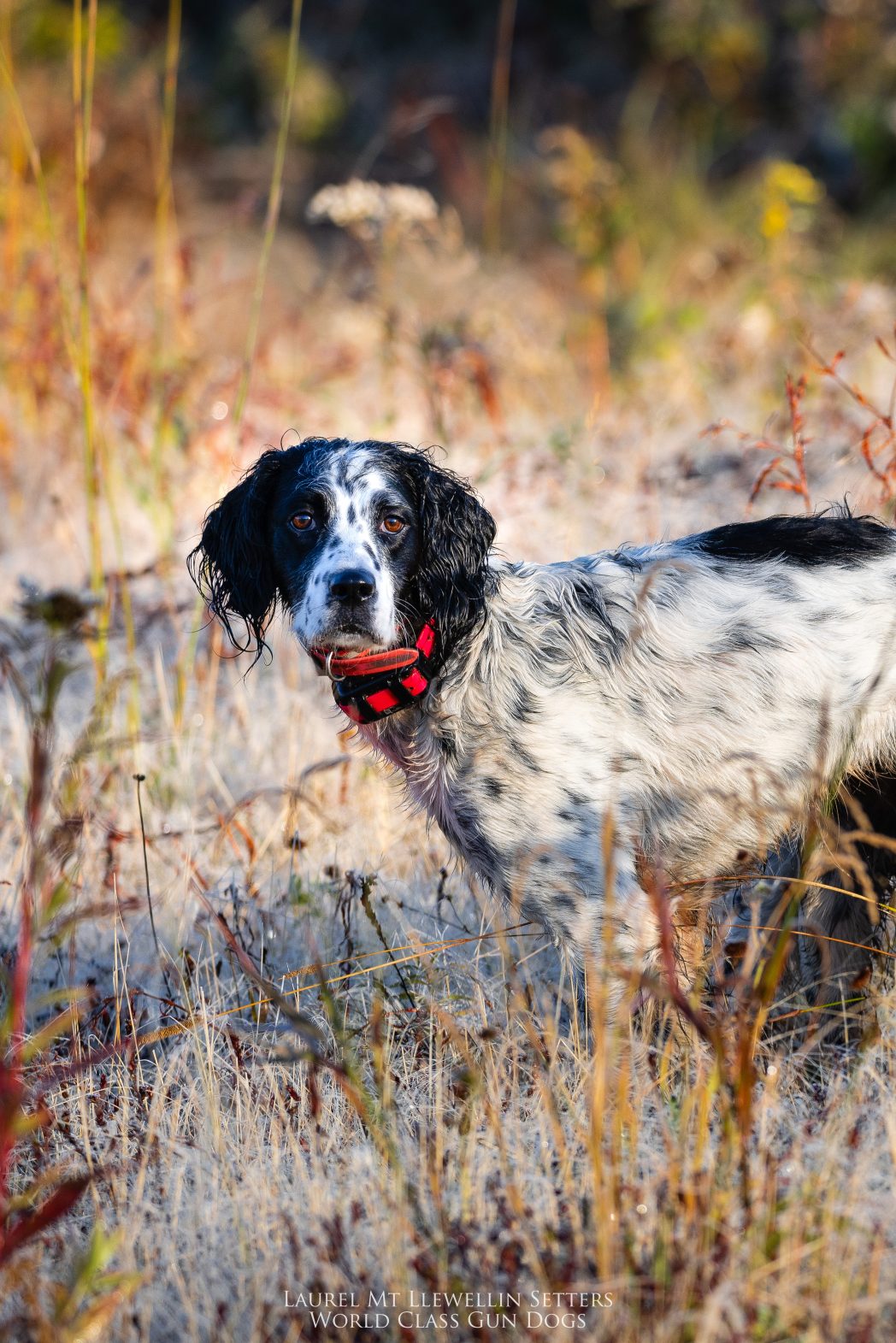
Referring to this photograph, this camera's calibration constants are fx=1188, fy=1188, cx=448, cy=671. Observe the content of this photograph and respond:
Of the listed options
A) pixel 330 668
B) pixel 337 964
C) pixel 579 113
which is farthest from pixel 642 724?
pixel 579 113

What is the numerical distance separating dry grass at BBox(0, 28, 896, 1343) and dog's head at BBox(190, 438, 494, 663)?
36 cm

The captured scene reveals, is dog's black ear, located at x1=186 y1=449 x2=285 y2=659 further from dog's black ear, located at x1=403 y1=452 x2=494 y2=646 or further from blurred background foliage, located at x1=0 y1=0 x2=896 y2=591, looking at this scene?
blurred background foliage, located at x1=0 y1=0 x2=896 y2=591

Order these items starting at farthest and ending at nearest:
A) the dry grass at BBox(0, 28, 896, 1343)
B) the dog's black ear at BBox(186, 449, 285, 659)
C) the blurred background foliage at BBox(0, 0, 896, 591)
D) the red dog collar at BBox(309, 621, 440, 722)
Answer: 1. the blurred background foliage at BBox(0, 0, 896, 591)
2. the dog's black ear at BBox(186, 449, 285, 659)
3. the red dog collar at BBox(309, 621, 440, 722)
4. the dry grass at BBox(0, 28, 896, 1343)

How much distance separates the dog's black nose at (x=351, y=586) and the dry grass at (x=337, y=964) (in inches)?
14.6

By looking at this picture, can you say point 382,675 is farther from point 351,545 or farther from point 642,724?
point 642,724

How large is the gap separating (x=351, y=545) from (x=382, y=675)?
302 mm

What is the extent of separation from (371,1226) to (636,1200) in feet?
1.44

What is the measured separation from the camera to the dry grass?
1.76 m

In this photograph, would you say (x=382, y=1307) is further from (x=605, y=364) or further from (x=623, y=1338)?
(x=605, y=364)

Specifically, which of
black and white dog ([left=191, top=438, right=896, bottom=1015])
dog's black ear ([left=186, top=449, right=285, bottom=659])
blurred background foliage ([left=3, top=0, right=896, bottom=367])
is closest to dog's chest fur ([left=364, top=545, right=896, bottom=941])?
black and white dog ([left=191, top=438, right=896, bottom=1015])

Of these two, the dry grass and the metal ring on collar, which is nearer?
the dry grass

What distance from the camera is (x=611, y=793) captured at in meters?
2.47

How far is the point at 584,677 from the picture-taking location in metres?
2.69

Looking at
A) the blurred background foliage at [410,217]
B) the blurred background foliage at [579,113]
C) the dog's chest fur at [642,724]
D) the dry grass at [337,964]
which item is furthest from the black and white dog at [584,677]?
the blurred background foliage at [579,113]
